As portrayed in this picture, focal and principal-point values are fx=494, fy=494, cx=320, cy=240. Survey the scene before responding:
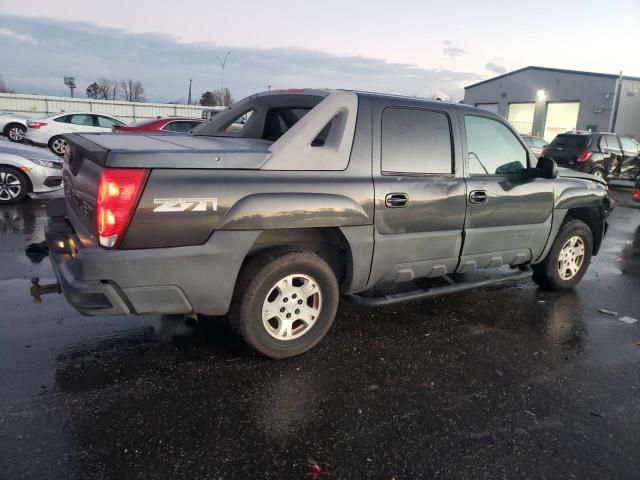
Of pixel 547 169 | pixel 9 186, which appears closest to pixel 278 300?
pixel 547 169

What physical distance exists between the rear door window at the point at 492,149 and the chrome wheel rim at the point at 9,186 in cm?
794

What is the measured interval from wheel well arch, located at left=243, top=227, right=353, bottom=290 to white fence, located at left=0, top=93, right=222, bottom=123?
2735cm

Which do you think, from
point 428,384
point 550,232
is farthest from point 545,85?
point 428,384

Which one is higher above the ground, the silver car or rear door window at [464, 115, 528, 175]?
rear door window at [464, 115, 528, 175]

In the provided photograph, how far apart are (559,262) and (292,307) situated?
337 centimetres

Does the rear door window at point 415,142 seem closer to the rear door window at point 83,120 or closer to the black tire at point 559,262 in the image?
the black tire at point 559,262

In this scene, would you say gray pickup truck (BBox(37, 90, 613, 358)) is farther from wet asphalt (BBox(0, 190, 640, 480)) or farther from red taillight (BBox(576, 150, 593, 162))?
red taillight (BBox(576, 150, 593, 162))

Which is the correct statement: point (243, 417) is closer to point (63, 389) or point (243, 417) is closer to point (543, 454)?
point (63, 389)

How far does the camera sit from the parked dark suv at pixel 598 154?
1631 cm

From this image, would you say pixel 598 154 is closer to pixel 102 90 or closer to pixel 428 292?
pixel 428 292

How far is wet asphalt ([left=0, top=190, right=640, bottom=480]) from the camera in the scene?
2.52 meters

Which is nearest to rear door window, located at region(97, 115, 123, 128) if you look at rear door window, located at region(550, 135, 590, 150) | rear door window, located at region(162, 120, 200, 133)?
rear door window, located at region(162, 120, 200, 133)

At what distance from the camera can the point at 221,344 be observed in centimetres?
376

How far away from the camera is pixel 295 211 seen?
10.8 feet
